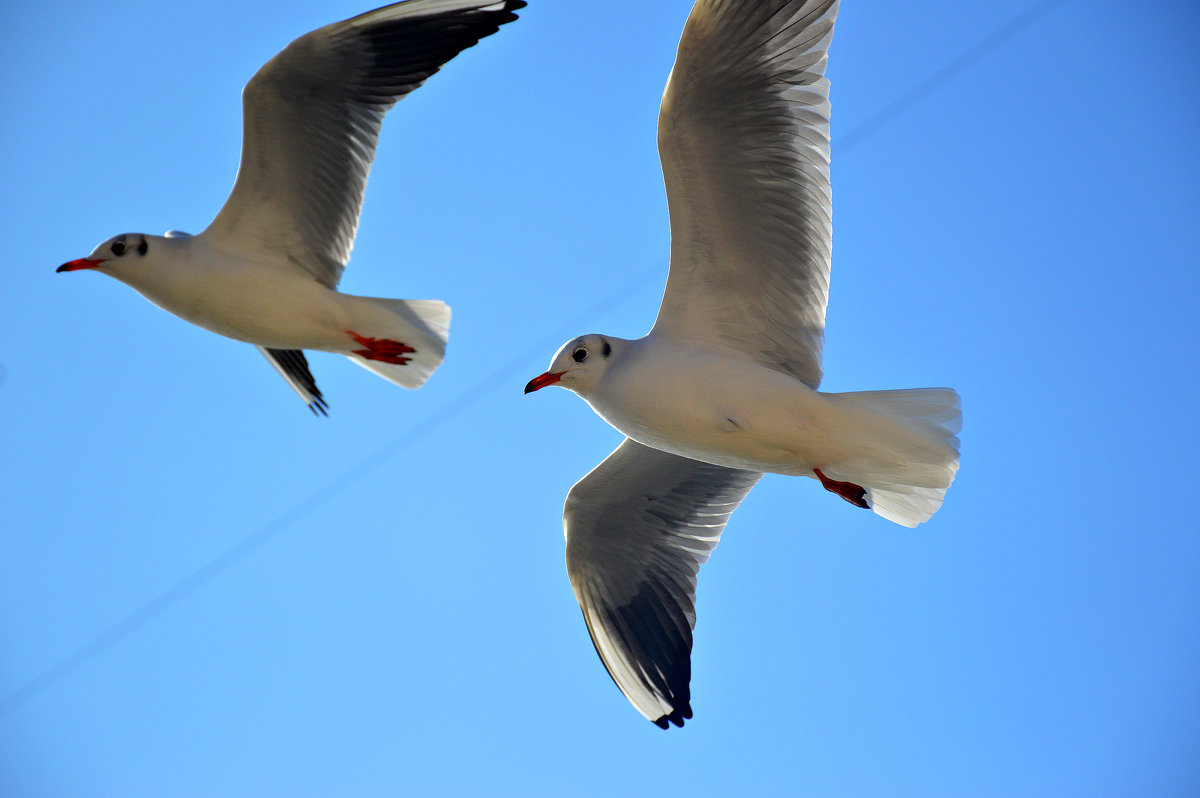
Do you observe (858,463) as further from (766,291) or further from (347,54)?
(347,54)

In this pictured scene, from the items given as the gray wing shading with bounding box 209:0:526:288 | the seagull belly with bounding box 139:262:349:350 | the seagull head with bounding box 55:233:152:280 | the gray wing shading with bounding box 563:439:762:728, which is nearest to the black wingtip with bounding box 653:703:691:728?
the gray wing shading with bounding box 563:439:762:728

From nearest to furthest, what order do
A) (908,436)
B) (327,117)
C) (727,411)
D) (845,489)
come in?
(908,436), (727,411), (845,489), (327,117)

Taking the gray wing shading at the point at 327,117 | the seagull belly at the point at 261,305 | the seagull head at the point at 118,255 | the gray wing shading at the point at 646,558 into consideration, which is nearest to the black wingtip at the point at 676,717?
the gray wing shading at the point at 646,558

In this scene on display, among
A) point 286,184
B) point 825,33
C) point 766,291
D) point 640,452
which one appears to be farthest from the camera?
point 286,184

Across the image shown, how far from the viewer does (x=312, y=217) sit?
679 centimetres

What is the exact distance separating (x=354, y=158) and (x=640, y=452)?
2.19 metres

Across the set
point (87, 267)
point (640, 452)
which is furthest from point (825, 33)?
point (87, 267)

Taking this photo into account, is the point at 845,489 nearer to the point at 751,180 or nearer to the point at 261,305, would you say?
the point at 751,180

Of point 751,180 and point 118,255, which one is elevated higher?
point 118,255

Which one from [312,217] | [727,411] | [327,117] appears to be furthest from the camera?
[312,217]

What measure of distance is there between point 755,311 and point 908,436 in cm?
84

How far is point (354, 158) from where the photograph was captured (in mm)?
6766

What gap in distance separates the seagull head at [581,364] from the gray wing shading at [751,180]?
253 mm

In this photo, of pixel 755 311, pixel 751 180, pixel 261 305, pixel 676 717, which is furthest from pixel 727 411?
pixel 261 305
